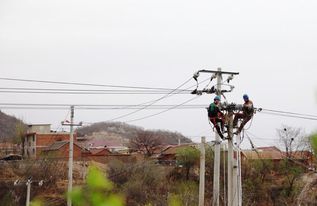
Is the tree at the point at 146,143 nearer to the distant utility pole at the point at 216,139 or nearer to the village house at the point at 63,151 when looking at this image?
the village house at the point at 63,151

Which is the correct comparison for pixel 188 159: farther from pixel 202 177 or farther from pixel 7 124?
pixel 7 124

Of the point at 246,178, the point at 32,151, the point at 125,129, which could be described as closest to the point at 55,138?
the point at 32,151

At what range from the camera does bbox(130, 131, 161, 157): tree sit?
52.7m

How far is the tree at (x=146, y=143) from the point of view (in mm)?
52713

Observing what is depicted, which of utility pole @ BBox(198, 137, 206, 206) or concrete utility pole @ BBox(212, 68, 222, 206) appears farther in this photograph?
utility pole @ BBox(198, 137, 206, 206)

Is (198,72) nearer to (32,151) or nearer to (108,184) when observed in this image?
(108,184)

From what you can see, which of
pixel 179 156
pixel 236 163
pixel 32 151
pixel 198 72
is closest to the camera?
pixel 236 163

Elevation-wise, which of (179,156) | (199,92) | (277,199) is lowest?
(277,199)

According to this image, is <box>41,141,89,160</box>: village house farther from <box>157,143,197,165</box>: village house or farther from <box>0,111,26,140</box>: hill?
<box>0,111,26,140</box>: hill

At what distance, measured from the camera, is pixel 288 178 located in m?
35.9

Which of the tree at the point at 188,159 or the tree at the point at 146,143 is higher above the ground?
the tree at the point at 146,143

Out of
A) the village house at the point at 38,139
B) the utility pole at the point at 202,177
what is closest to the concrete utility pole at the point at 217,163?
the utility pole at the point at 202,177

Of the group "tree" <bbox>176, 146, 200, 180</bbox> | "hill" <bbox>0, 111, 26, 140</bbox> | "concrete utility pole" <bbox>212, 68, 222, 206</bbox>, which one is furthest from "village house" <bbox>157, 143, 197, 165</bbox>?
"concrete utility pole" <bbox>212, 68, 222, 206</bbox>

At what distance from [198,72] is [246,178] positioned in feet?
75.5
